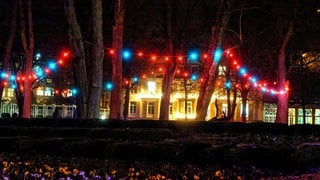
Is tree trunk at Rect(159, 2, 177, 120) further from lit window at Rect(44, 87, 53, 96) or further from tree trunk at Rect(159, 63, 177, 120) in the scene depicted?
A: lit window at Rect(44, 87, 53, 96)

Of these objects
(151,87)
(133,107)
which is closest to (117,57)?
(151,87)

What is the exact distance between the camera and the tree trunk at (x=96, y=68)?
2288 centimetres

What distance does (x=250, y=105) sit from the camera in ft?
242

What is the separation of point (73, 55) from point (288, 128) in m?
10.2

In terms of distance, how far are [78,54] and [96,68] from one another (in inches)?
38.9

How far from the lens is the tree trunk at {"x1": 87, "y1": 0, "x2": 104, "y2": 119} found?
75.0 feet

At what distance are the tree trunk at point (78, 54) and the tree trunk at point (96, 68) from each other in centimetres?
47

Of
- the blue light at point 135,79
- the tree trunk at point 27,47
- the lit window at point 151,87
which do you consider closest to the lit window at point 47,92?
the lit window at point 151,87

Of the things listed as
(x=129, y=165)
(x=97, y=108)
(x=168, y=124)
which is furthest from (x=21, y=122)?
(x=129, y=165)

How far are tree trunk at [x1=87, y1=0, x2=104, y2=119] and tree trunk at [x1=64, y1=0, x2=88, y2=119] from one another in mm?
469

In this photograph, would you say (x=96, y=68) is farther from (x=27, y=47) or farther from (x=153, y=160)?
(x=27, y=47)

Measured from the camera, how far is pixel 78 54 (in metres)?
23.1

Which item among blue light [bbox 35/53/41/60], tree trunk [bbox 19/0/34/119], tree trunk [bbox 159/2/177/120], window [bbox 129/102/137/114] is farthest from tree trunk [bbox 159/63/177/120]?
window [bbox 129/102/137/114]

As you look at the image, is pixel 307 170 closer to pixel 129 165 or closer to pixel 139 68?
pixel 129 165
